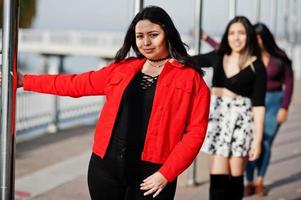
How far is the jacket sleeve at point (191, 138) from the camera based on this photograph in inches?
98.7

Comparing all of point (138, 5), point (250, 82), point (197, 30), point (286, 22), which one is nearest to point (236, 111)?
point (250, 82)

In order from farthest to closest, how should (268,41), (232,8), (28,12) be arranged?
(28,12) → (232,8) → (268,41)

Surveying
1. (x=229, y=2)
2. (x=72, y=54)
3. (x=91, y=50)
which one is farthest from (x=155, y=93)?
(x=72, y=54)

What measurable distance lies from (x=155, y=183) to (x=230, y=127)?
1772 mm

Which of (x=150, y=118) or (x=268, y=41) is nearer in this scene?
(x=150, y=118)

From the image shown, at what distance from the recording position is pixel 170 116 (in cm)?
252

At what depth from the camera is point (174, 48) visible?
2.64 metres

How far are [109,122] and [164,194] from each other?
0.42 m

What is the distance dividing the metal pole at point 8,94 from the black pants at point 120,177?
42 centimetres

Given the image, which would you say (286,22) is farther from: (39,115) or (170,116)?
(170,116)

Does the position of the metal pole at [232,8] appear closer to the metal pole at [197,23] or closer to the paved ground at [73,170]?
the metal pole at [197,23]

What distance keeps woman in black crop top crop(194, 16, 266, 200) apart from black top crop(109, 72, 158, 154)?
1650 mm

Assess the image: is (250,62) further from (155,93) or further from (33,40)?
(33,40)

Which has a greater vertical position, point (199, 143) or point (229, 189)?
point (199, 143)
